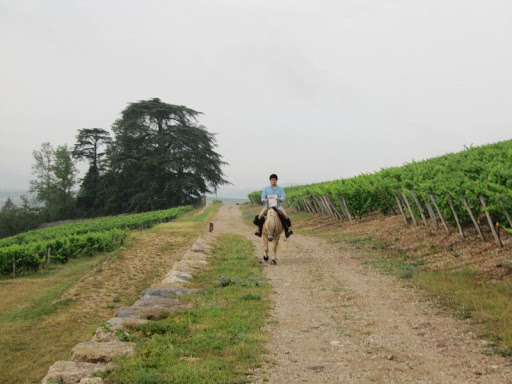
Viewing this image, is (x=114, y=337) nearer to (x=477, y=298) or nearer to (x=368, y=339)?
(x=368, y=339)

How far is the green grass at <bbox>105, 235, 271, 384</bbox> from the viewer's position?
4957 millimetres

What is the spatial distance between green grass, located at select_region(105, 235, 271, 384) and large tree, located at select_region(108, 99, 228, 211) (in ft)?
178

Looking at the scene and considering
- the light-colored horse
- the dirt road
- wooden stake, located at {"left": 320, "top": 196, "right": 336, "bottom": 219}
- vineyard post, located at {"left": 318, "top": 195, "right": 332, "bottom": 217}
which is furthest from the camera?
vineyard post, located at {"left": 318, "top": 195, "right": 332, "bottom": 217}

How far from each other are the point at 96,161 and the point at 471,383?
7790 cm

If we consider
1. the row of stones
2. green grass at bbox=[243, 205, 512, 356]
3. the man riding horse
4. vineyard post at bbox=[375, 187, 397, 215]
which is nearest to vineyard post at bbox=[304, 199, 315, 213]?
vineyard post at bbox=[375, 187, 397, 215]

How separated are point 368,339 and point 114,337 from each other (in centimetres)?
365

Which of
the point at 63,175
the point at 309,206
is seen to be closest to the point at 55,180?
the point at 63,175

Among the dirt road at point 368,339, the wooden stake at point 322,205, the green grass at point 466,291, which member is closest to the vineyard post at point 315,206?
the wooden stake at point 322,205

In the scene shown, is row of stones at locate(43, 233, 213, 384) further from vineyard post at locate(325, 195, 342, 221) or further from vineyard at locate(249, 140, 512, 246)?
vineyard post at locate(325, 195, 342, 221)

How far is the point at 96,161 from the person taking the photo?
7606cm

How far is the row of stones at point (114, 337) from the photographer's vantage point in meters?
5.05

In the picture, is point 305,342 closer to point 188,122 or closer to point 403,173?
point 403,173

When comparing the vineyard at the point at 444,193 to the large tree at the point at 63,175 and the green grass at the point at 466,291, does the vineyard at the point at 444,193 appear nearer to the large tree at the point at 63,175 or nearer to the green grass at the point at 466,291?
the green grass at the point at 466,291

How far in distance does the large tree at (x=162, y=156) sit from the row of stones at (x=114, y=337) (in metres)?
52.6
